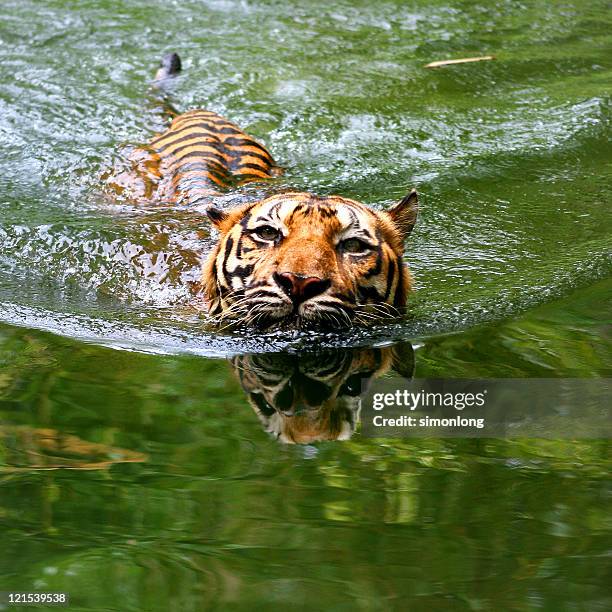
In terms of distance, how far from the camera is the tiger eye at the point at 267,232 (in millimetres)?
3361

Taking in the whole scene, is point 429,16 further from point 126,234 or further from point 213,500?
point 213,500

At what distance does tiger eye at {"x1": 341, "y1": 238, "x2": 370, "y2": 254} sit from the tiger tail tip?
3726mm

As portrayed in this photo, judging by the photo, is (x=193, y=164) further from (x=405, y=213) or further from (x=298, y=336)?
(x=298, y=336)

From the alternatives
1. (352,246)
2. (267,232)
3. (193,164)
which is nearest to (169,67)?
(193,164)

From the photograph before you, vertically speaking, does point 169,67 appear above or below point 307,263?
above

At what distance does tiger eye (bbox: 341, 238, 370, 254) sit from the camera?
11.0ft

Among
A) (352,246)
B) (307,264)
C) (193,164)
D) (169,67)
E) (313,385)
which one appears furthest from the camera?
(169,67)

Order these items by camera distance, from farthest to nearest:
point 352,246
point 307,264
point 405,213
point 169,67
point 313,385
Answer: point 169,67, point 405,213, point 352,246, point 307,264, point 313,385

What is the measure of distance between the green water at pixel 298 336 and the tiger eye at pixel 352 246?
277 millimetres

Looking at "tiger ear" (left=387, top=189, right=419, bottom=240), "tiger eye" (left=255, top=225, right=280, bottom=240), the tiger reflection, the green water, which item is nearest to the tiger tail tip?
the green water

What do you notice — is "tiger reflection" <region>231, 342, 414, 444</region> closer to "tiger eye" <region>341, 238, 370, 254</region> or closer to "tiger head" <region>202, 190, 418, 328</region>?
"tiger head" <region>202, 190, 418, 328</region>

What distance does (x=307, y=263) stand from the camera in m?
3.09

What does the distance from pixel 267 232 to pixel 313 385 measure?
65 cm

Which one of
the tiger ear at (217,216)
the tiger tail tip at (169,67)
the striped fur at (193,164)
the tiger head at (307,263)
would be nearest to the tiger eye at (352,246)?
the tiger head at (307,263)
